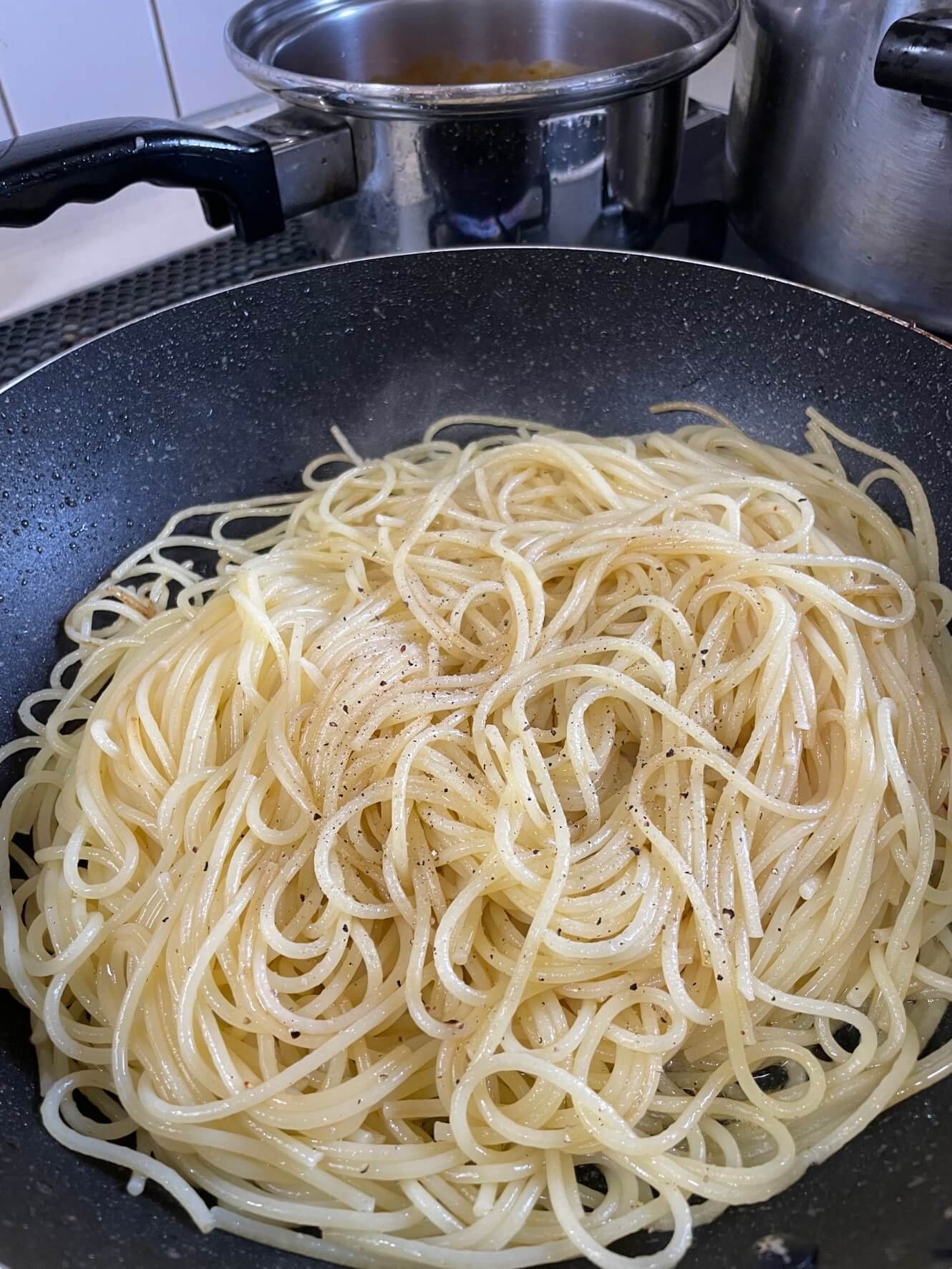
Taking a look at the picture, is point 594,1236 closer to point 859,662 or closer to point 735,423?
point 859,662

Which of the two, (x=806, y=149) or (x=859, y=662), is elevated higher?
(x=806, y=149)

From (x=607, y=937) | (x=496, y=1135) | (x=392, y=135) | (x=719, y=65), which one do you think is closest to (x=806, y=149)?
(x=392, y=135)

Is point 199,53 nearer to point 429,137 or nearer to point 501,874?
point 429,137

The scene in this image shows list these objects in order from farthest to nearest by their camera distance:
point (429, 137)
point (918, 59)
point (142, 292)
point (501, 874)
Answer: point (142, 292) < point (429, 137) < point (918, 59) < point (501, 874)

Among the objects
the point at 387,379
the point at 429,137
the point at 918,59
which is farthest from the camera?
the point at 387,379

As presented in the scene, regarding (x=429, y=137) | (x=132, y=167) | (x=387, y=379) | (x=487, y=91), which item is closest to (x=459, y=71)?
(x=429, y=137)

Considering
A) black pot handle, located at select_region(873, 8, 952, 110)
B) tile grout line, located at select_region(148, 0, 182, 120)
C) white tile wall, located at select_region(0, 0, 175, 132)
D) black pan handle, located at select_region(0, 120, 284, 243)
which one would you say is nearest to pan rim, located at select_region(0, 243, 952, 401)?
black pan handle, located at select_region(0, 120, 284, 243)

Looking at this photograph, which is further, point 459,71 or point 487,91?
point 459,71
